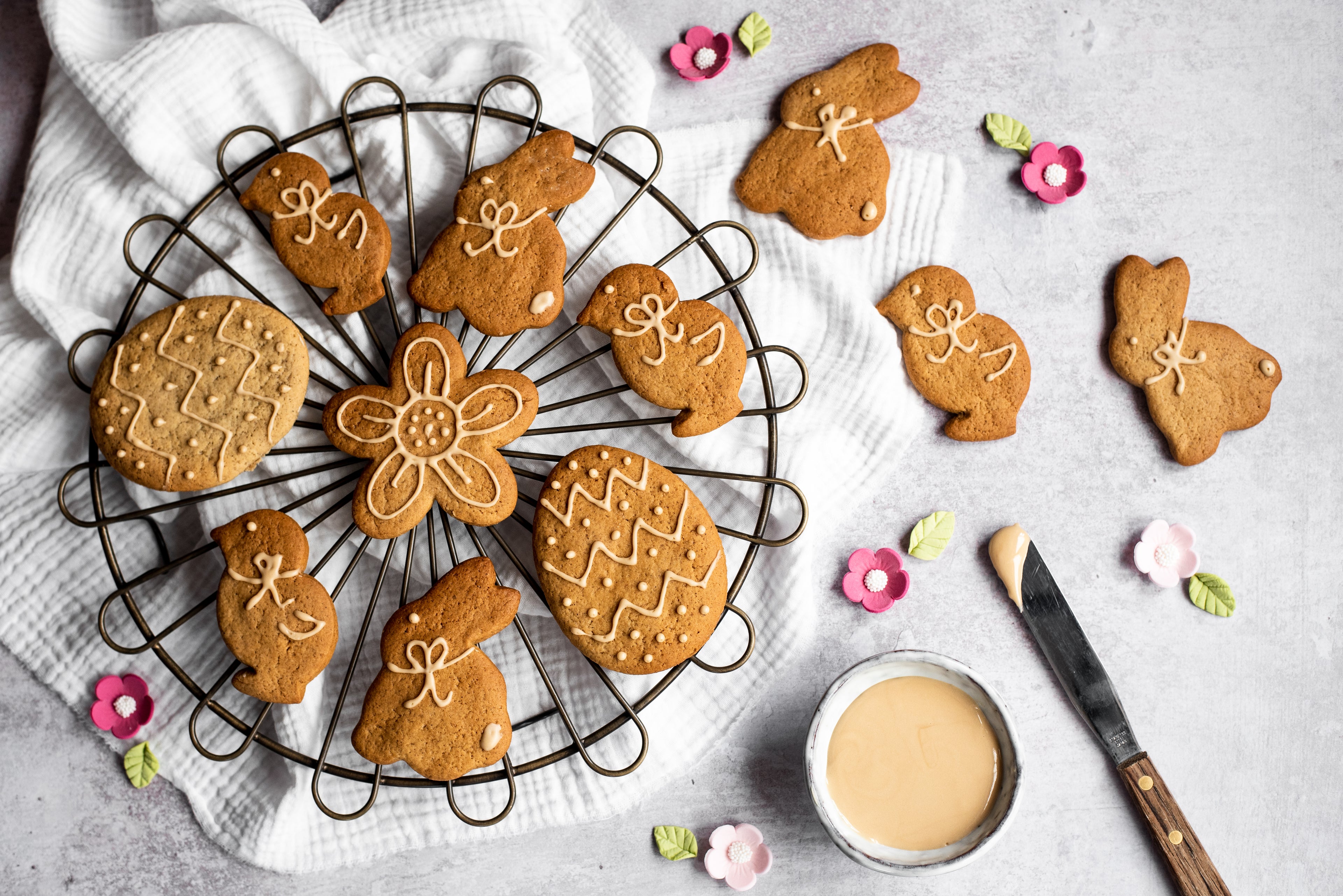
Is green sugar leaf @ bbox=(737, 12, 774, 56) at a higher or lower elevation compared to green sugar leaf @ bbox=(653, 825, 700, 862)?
higher

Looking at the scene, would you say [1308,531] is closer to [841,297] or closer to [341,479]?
[841,297]

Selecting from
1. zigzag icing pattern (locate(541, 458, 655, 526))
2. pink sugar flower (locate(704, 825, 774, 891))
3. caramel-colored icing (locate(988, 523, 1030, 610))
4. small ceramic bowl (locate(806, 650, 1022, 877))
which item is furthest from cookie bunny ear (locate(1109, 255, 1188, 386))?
pink sugar flower (locate(704, 825, 774, 891))

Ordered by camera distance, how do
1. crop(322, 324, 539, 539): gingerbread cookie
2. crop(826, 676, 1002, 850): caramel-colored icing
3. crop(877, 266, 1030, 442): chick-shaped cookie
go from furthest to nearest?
crop(877, 266, 1030, 442): chick-shaped cookie, crop(826, 676, 1002, 850): caramel-colored icing, crop(322, 324, 539, 539): gingerbread cookie

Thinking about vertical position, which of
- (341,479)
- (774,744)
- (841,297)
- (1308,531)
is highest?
(341,479)

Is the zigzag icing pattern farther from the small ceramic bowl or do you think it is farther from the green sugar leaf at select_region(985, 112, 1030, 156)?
the green sugar leaf at select_region(985, 112, 1030, 156)

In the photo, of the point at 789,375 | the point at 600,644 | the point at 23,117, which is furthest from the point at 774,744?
the point at 23,117

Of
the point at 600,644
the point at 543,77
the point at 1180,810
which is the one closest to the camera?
the point at 600,644
